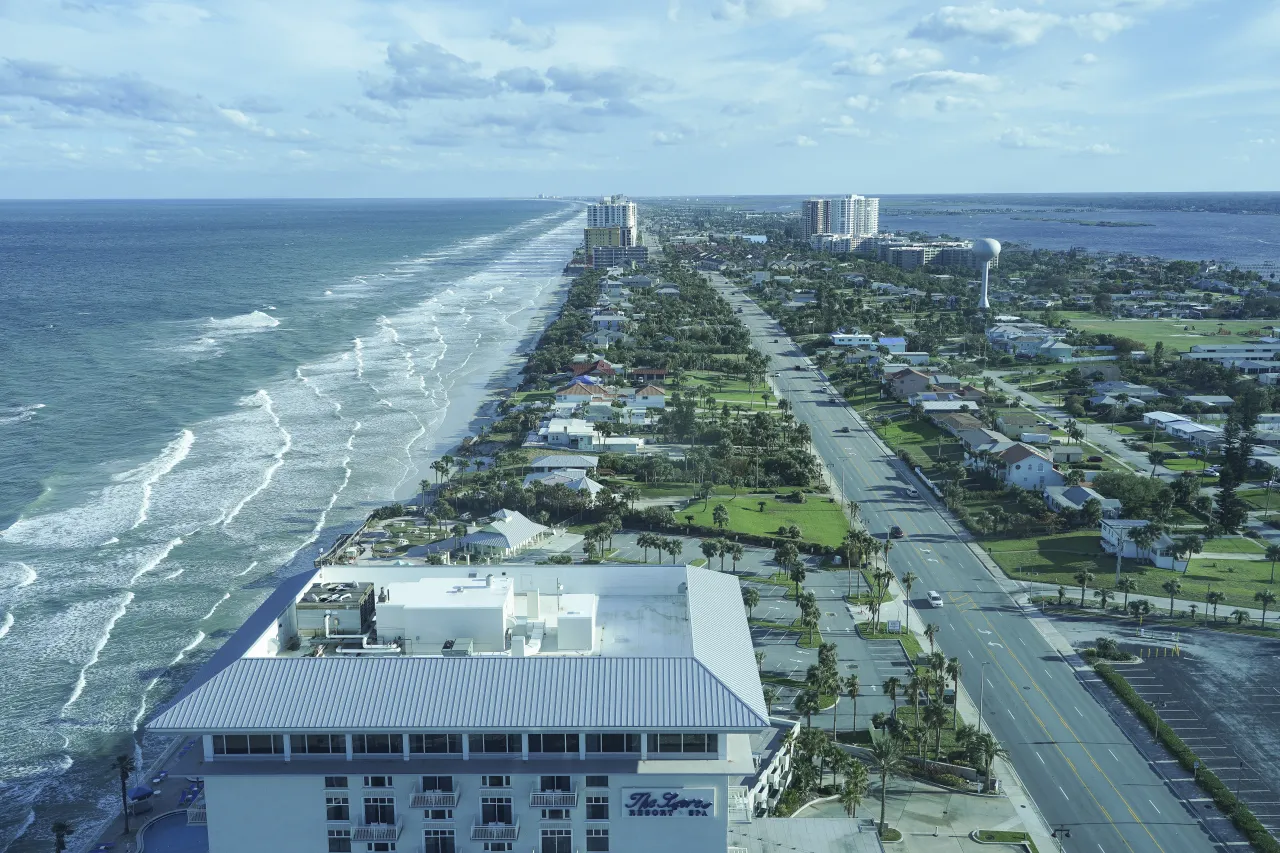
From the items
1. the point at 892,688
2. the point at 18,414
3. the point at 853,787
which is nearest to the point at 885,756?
the point at 853,787

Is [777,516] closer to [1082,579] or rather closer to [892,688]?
[1082,579]

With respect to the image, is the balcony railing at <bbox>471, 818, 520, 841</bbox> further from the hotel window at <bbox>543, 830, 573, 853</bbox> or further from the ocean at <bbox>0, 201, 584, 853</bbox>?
the ocean at <bbox>0, 201, 584, 853</bbox>

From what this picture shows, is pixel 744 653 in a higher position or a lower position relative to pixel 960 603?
higher

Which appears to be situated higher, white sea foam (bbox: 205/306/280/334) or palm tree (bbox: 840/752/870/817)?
white sea foam (bbox: 205/306/280/334)

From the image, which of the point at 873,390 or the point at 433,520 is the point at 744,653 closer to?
the point at 433,520

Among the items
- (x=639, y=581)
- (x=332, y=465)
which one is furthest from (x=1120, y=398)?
(x=639, y=581)

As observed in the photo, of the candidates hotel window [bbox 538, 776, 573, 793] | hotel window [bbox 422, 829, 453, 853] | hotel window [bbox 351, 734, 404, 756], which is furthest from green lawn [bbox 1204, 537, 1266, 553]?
hotel window [bbox 351, 734, 404, 756]
